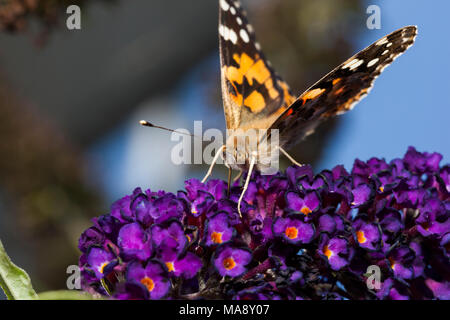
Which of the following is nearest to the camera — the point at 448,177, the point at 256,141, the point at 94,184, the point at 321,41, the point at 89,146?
the point at 448,177

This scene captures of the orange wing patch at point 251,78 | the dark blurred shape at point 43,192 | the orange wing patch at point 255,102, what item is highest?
the orange wing patch at point 251,78

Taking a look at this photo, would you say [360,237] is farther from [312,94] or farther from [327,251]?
[312,94]

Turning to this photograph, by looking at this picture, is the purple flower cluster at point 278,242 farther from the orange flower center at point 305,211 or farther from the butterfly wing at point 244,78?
the butterfly wing at point 244,78

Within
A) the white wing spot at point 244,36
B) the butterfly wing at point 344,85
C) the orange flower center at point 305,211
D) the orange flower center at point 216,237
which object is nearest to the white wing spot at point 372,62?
the butterfly wing at point 344,85

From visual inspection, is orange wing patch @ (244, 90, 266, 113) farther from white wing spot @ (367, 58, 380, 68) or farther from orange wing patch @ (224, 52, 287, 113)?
white wing spot @ (367, 58, 380, 68)

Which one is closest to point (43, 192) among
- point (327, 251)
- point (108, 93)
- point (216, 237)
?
point (216, 237)

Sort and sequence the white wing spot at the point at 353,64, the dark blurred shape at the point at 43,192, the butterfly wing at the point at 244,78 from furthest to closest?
the dark blurred shape at the point at 43,192 → the butterfly wing at the point at 244,78 → the white wing spot at the point at 353,64

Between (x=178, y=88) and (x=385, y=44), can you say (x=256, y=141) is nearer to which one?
(x=385, y=44)

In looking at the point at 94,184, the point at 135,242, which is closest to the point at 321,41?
the point at 94,184
